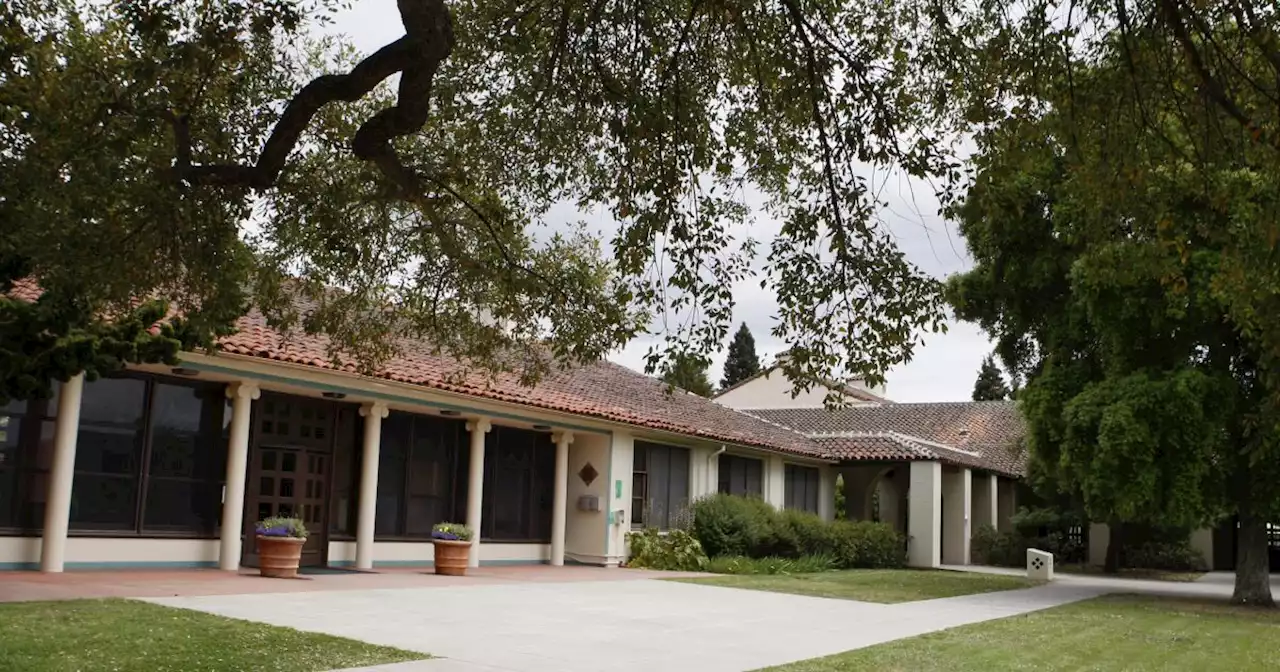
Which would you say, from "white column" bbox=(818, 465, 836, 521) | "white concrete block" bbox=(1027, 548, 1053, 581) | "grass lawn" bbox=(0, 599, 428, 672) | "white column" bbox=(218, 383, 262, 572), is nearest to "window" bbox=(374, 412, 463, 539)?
"white column" bbox=(218, 383, 262, 572)

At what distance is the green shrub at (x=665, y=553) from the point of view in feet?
80.3

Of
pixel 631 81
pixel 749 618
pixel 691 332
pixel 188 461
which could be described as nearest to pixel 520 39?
pixel 631 81

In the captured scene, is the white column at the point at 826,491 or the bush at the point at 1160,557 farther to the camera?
the bush at the point at 1160,557

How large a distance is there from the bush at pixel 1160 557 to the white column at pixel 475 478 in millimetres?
22303

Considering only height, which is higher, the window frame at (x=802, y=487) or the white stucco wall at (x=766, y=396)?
the white stucco wall at (x=766, y=396)

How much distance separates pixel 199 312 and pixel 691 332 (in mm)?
4052

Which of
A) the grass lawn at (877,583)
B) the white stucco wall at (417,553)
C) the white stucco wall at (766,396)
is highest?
the white stucco wall at (766,396)

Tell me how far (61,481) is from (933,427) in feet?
107

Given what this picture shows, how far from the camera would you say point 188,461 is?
16812mm

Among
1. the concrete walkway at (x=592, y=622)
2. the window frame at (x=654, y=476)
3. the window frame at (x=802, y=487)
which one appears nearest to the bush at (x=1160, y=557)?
the window frame at (x=802, y=487)

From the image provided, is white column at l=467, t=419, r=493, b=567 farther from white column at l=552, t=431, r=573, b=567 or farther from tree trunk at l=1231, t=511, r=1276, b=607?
tree trunk at l=1231, t=511, r=1276, b=607

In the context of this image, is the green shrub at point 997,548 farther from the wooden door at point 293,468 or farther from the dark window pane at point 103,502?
the dark window pane at point 103,502

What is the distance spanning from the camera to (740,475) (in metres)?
29.8

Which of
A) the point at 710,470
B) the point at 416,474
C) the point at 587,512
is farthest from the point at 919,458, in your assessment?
the point at 416,474
